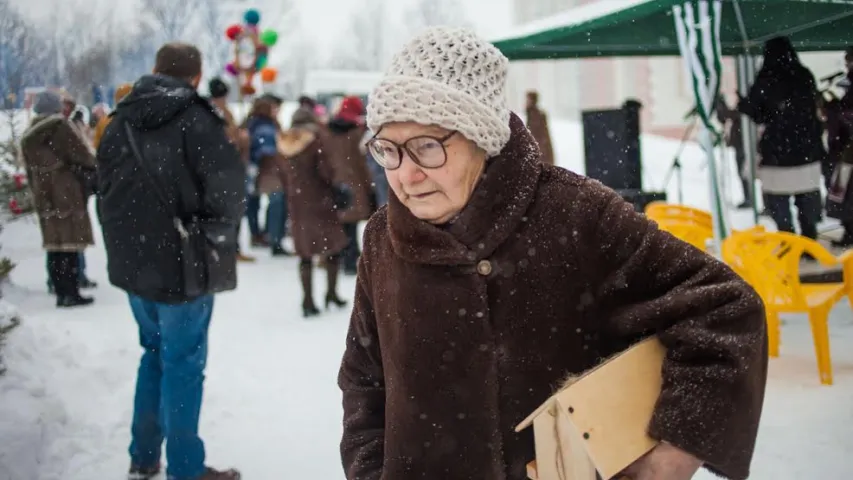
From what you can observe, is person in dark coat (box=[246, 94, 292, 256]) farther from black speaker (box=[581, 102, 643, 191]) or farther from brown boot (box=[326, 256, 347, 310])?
black speaker (box=[581, 102, 643, 191])

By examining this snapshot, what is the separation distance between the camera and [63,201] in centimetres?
663

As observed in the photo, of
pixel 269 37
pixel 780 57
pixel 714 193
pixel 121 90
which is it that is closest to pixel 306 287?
pixel 121 90

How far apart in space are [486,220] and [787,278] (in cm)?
378

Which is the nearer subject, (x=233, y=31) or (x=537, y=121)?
(x=233, y=31)

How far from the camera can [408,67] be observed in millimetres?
1348

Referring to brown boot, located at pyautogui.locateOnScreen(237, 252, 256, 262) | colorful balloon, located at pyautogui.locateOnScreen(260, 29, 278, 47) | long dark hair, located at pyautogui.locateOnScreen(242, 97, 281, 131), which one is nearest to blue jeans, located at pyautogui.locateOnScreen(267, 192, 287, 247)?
brown boot, located at pyautogui.locateOnScreen(237, 252, 256, 262)

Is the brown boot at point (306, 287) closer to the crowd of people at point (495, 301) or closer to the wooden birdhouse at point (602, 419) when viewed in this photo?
the crowd of people at point (495, 301)

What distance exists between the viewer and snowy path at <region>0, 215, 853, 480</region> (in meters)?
3.63

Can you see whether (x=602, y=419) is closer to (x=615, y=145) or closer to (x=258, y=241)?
(x=615, y=145)

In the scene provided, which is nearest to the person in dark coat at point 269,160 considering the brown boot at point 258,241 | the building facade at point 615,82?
the brown boot at point 258,241

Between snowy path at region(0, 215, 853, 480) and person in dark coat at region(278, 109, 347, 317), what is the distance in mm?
652

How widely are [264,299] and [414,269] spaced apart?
259 inches

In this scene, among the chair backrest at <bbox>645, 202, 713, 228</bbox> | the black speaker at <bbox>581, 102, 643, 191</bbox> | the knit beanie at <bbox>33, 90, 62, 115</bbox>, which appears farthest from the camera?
the black speaker at <bbox>581, 102, 643, 191</bbox>

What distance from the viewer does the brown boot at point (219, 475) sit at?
3435 millimetres
